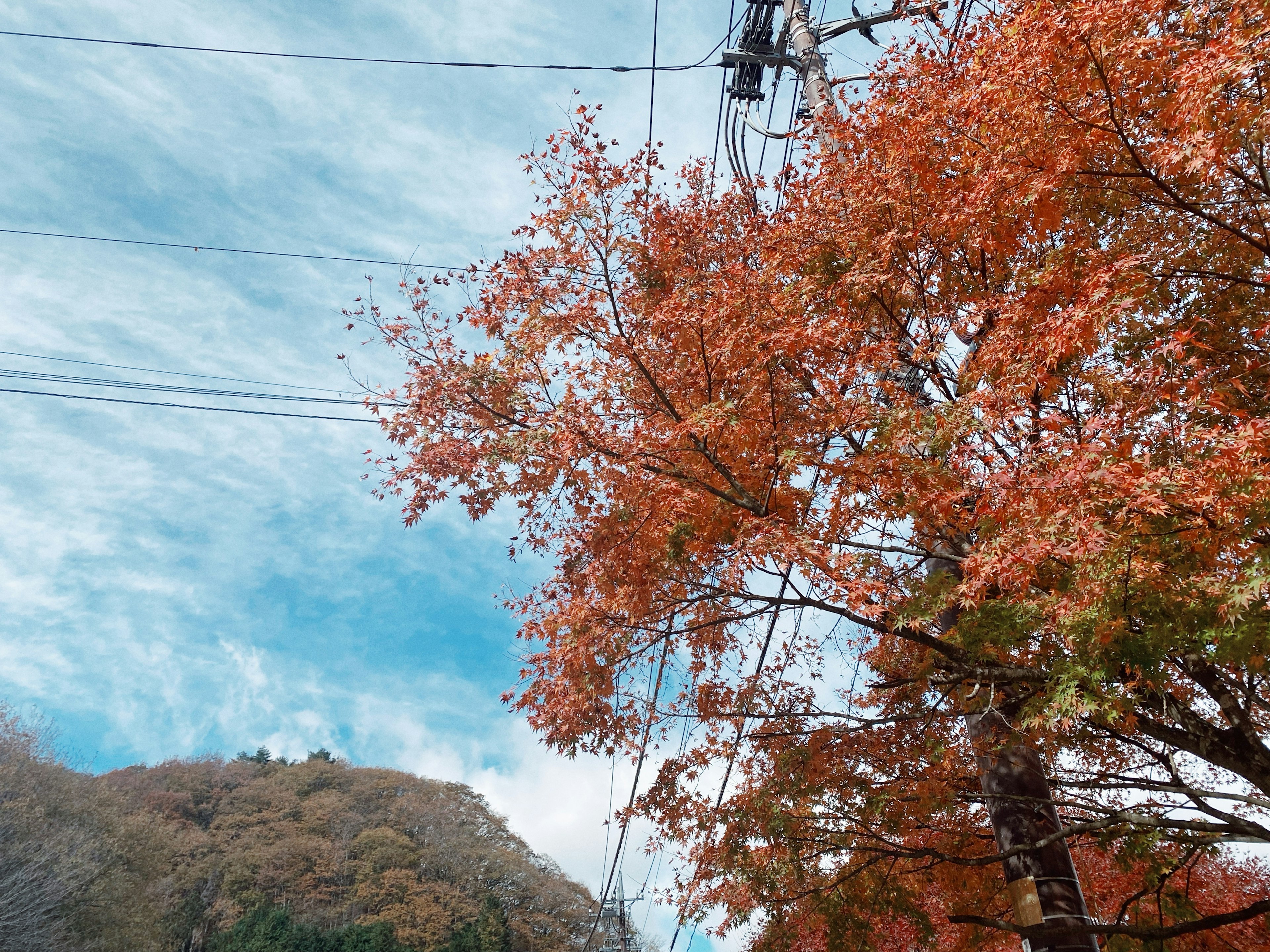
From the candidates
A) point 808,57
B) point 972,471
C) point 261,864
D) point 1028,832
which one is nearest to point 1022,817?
point 1028,832

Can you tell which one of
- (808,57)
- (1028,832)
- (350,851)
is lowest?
(1028,832)

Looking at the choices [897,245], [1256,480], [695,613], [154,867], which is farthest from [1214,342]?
[154,867]

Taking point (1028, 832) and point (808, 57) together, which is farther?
point (808, 57)

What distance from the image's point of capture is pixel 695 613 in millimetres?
7383

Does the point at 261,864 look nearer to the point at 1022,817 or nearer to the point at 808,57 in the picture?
the point at 1022,817

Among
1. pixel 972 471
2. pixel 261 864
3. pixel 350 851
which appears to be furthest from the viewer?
pixel 350 851

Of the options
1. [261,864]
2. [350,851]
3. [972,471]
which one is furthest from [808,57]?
[350,851]

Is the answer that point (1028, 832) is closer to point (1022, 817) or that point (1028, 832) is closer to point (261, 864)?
point (1022, 817)

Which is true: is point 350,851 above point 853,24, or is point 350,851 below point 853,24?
below

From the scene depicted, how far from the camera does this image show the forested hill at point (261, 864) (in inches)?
1065

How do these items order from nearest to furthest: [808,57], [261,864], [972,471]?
[972,471] → [808,57] → [261,864]

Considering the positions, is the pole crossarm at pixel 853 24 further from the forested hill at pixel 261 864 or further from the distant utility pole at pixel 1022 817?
the forested hill at pixel 261 864

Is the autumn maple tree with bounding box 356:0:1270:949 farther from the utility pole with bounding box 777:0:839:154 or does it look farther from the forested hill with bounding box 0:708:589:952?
the forested hill with bounding box 0:708:589:952

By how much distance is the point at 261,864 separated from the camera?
43469 millimetres
